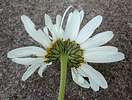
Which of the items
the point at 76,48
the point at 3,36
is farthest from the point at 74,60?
the point at 3,36

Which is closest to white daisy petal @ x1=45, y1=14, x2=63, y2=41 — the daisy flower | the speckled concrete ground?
the daisy flower

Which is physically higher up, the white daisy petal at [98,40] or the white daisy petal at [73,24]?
the white daisy petal at [73,24]

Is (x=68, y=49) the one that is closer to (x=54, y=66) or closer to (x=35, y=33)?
(x=35, y=33)

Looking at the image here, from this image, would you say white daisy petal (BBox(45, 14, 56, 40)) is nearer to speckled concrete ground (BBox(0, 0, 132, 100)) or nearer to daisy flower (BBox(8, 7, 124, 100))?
daisy flower (BBox(8, 7, 124, 100))

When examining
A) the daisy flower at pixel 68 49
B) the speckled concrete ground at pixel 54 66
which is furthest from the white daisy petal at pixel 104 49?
the speckled concrete ground at pixel 54 66

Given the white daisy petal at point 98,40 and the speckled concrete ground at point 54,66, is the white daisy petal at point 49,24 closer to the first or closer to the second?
the white daisy petal at point 98,40

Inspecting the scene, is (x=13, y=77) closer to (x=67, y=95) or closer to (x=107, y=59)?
(x=67, y=95)

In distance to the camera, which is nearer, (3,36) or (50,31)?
(50,31)
